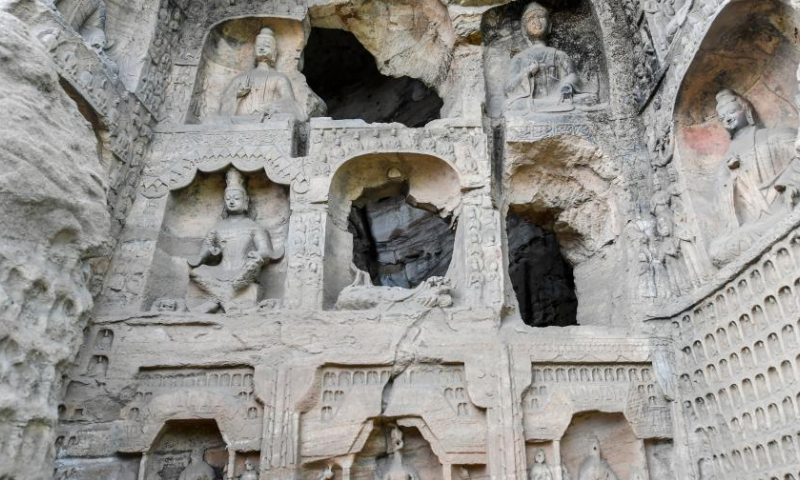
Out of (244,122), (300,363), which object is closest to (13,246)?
(300,363)

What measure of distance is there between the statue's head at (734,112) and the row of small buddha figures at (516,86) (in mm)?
1780

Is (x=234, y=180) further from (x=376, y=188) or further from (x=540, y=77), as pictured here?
(x=540, y=77)

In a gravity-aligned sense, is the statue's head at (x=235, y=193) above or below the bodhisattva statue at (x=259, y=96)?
below

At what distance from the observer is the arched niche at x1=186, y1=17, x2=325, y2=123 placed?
27.7ft

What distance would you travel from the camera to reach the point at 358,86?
13352mm

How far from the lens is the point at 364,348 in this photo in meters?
6.18

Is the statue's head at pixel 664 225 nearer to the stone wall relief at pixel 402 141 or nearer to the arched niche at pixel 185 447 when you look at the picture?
the stone wall relief at pixel 402 141

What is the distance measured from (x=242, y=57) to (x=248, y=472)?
18.7 ft

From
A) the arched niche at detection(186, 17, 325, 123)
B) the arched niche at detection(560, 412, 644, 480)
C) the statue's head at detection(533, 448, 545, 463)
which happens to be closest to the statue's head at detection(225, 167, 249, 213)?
the arched niche at detection(186, 17, 325, 123)

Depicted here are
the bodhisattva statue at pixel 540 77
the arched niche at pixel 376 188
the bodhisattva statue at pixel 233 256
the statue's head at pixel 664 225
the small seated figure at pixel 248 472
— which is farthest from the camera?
Result: the bodhisattva statue at pixel 540 77

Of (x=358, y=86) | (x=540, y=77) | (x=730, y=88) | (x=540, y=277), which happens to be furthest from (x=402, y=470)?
(x=358, y=86)

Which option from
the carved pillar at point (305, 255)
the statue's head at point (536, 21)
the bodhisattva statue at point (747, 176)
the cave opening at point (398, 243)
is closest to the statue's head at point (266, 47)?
the carved pillar at point (305, 255)

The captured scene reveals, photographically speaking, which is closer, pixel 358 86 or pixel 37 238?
pixel 37 238

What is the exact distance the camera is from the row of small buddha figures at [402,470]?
5836 millimetres
